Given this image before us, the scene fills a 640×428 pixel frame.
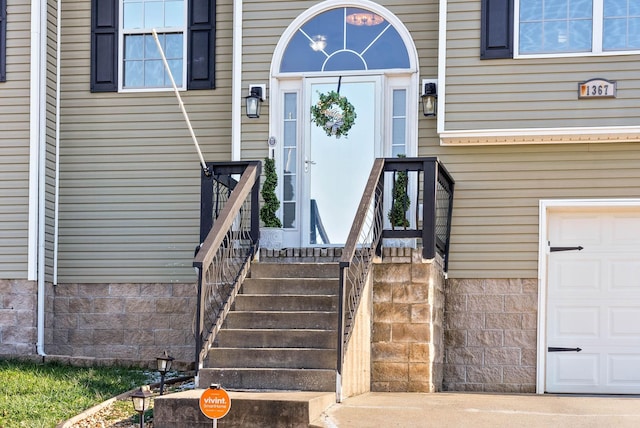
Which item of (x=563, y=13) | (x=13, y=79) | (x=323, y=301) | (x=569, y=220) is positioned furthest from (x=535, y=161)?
(x=13, y=79)

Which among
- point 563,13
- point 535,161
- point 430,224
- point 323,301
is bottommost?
point 323,301

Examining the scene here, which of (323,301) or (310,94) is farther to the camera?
(310,94)

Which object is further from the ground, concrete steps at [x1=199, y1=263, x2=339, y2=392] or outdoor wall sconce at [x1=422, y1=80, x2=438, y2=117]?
outdoor wall sconce at [x1=422, y1=80, x2=438, y2=117]

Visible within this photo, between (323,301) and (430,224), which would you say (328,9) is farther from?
(323,301)

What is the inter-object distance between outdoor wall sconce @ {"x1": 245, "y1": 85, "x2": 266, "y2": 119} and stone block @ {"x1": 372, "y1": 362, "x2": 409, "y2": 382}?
10.6 feet

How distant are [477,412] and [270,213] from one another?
362 cm

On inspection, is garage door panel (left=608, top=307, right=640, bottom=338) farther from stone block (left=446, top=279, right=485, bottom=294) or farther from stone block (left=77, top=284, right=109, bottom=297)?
stone block (left=77, top=284, right=109, bottom=297)

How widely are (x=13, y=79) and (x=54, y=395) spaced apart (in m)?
4.24

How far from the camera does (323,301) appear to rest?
9.22 meters

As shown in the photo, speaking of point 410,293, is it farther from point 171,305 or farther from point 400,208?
point 171,305

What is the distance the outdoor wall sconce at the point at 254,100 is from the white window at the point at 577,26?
2.82 meters

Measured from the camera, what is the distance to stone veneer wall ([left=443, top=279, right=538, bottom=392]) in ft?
34.6

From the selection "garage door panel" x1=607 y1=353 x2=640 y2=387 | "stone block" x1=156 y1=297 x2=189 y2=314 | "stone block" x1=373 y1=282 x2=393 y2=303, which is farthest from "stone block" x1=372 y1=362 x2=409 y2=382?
"stone block" x1=156 y1=297 x2=189 y2=314

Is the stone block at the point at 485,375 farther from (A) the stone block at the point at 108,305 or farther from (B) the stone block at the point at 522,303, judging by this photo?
(A) the stone block at the point at 108,305
